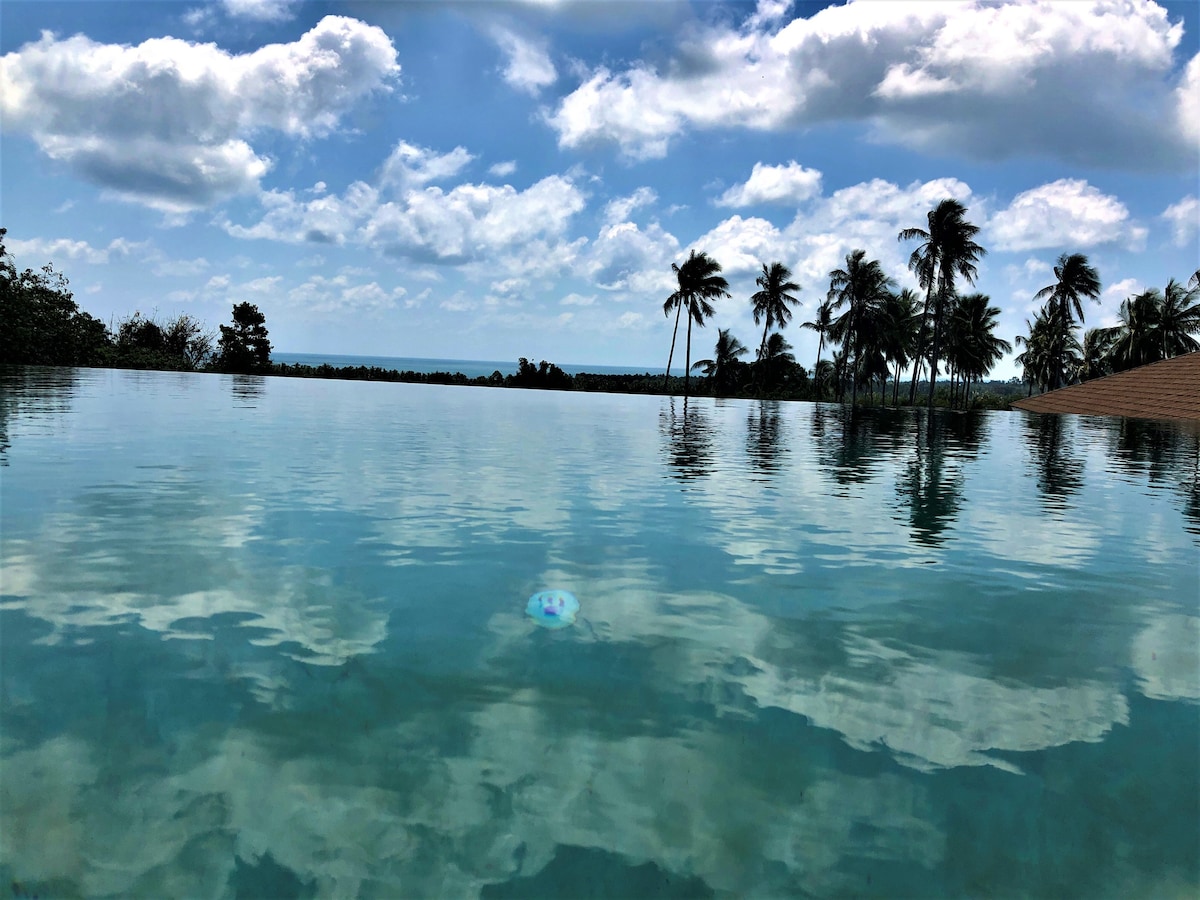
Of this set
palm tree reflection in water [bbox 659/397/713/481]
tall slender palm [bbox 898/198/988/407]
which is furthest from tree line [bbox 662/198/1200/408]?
palm tree reflection in water [bbox 659/397/713/481]

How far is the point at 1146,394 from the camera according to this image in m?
34.0

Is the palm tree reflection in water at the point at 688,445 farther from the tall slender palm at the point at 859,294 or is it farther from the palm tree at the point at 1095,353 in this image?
the palm tree at the point at 1095,353

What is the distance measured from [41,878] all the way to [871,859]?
2.90 meters

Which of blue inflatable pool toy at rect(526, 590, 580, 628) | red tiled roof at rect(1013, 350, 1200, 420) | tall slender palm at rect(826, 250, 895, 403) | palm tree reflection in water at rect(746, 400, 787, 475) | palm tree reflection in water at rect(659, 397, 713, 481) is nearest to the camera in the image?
blue inflatable pool toy at rect(526, 590, 580, 628)

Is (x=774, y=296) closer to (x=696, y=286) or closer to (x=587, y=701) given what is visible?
(x=696, y=286)

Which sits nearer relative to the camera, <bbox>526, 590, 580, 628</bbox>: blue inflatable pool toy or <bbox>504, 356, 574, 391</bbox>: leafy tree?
<bbox>526, 590, 580, 628</bbox>: blue inflatable pool toy

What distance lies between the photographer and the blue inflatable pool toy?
510 centimetres

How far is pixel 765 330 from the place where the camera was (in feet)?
176

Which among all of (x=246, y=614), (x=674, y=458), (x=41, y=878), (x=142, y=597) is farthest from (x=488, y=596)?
(x=674, y=458)

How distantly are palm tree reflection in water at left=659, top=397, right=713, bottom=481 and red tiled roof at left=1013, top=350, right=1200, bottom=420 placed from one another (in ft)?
66.0

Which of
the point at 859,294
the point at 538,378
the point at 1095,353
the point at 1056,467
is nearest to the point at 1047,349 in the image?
the point at 1095,353

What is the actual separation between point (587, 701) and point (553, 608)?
1508 millimetres

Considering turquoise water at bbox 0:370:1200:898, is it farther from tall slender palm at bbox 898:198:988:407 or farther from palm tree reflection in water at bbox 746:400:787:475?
tall slender palm at bbox 898:198:988:407

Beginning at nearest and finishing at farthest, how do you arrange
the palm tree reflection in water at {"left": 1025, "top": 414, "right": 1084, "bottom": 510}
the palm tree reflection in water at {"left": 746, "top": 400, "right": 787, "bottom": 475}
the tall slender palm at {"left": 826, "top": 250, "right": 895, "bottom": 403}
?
the palm tree reflection in water at {"left": 1025, "top": 414, "right": 1084, "bottom": 510} → the palm tree reflection in water at {"left": 746, "top": 400, "right": 787, "bottom": 475} → the tall slender palm at {"left": 826, "top": 250, "right": 895, "bottom": 403}
